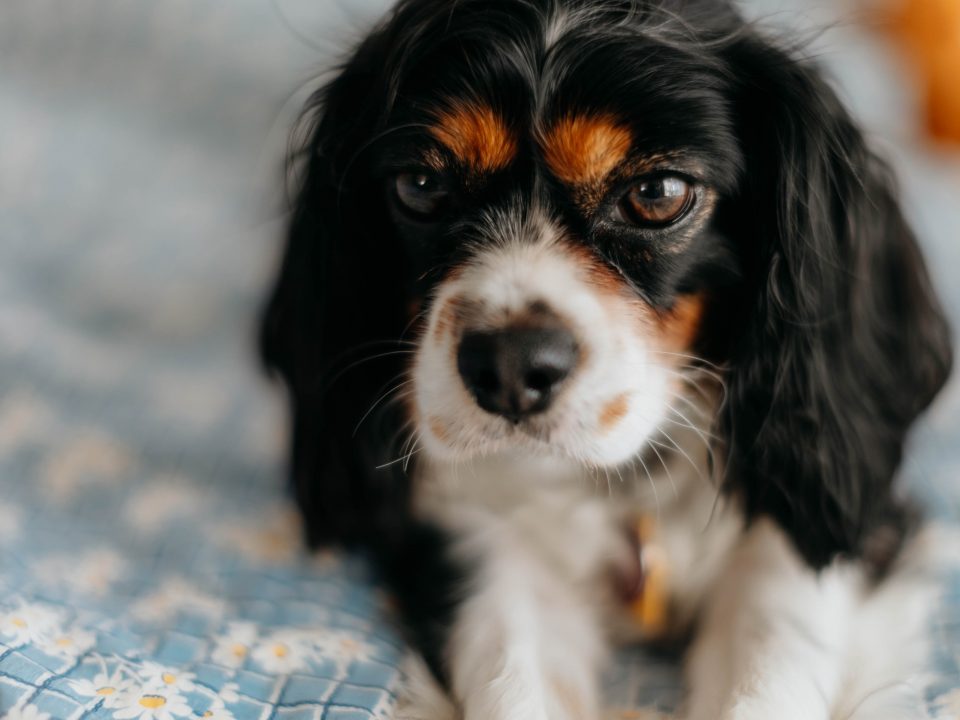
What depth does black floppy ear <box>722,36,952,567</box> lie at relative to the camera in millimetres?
1396

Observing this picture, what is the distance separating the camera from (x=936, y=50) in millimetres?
2961

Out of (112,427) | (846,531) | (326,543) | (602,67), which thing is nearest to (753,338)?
(846,531)

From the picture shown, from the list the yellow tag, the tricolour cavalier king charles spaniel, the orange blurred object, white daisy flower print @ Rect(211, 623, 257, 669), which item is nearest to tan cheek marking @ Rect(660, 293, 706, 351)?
the tricolour cavalier king charles spaniel

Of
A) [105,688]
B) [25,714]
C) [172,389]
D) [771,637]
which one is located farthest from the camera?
[172,389]

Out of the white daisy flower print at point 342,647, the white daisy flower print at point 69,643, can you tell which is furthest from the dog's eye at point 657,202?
the white daisy flower print at point 69,643

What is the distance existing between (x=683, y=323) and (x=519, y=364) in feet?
1.03

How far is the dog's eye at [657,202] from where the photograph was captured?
51.5 inches

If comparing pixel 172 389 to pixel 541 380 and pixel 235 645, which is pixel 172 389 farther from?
pixel 541 380

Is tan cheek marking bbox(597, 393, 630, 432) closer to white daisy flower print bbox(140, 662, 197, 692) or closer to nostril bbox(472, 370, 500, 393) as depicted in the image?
nostril bbox(472, 370, 500, 393)

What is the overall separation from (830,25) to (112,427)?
1.46 meters

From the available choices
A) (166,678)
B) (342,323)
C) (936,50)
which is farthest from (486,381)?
(936,50)

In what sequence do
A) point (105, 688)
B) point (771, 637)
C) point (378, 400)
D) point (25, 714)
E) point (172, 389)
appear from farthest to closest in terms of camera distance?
point (172, 389) < point (378, 400) < point (771, 637) < point (105, 688) < point (25, 714)

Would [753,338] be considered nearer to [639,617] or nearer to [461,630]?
[639,617]

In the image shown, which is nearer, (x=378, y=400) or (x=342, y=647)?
(x=342, y=647)
